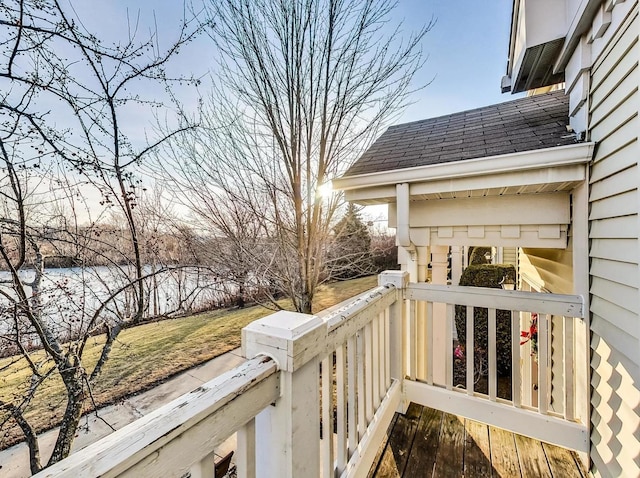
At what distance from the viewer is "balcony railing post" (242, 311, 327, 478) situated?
0.90 meters

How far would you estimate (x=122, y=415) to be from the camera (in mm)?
3213

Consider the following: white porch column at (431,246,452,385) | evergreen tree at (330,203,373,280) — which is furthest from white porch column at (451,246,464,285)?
white porch column at (431,246,452,385)

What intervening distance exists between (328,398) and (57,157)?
2340 millimetres

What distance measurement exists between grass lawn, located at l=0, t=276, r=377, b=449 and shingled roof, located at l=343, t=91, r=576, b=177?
2941 mm

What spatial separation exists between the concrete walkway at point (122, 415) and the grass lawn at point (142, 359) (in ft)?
0.42

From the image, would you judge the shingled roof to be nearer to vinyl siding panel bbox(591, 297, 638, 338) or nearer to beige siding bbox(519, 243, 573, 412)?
beige siding bbox(519, 243, 573, 412)

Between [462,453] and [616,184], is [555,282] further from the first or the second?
[462,453]

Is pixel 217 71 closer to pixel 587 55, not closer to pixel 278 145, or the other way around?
pixel 278 145

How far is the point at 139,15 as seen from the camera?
246cm

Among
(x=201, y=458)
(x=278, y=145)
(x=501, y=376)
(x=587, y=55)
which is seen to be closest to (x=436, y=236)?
(x=587, y=55)

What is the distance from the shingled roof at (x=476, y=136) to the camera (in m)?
2.29

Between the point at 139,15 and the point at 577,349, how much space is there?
14.4 feet

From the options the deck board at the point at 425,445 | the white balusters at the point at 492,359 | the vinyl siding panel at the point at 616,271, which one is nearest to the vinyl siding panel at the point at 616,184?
the vinyl siding panel at the point at 616,271

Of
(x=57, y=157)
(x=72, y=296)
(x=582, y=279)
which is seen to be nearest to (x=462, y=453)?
(x=582, y=279)
